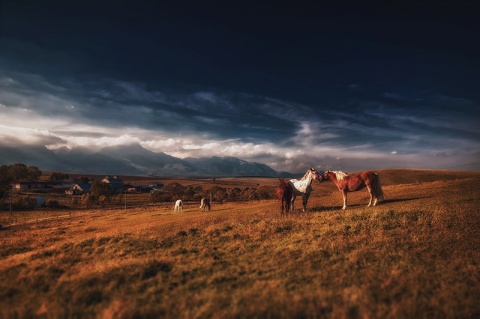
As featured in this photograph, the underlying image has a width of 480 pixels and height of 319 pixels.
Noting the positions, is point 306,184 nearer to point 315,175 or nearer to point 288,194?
point 315,175

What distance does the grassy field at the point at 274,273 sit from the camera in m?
7.73

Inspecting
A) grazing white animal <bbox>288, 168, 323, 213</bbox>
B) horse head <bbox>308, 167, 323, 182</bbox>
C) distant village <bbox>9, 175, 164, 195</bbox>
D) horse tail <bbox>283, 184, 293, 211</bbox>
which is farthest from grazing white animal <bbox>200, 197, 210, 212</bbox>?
distant village <bbox>9, 175, 164, 195</bbox>

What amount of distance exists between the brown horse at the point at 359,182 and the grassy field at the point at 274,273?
12.9ft

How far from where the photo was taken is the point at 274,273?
1023cm

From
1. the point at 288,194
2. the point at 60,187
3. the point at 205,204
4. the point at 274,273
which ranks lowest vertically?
the point at 60,187

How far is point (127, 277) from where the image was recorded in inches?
412

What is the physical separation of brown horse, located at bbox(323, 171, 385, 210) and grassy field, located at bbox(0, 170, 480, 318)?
393 cm

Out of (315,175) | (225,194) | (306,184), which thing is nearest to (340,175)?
(315,175)

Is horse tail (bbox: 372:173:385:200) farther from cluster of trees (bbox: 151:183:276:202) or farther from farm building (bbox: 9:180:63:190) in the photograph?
farm building (bbox: 9:180:63:190)

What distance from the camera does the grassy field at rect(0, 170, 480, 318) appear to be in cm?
773

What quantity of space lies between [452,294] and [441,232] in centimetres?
738

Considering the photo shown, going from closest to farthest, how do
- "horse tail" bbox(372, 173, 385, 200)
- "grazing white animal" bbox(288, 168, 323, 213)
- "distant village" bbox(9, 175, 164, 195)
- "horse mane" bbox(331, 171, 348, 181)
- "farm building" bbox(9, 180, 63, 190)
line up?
"horse tail" bbox(372, 173, 385, 200) → "horse mane" bbox(331, 171, 348, 181) → "grazing white animal" bbox(288, 168, 323, 213) → "distant village" bbox(9, 175, 164, 195) → "farm building" bbox(9, 180, 63, 190)

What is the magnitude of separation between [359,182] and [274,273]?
47.6 ft

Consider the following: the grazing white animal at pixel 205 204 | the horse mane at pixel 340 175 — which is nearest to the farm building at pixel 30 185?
the grazing white animal at pixel 205 204
